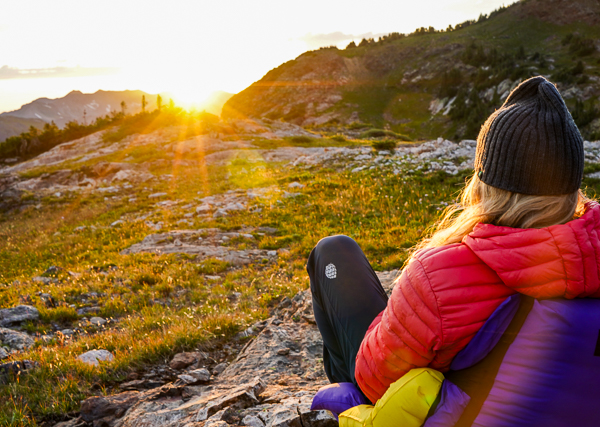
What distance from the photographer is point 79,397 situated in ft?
12.7

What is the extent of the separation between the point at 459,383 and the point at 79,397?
4014mm

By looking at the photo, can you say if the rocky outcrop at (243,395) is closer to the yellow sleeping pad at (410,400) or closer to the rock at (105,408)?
the rock at (105,408)

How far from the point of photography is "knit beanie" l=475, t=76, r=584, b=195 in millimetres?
1701

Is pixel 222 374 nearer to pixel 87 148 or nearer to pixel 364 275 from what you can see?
pixel 364 275

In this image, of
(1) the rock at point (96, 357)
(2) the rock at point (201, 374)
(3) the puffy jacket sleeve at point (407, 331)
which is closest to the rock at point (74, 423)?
(1) the rock at point (96, 357)

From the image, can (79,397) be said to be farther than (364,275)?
Yes

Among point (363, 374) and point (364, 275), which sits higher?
point (364, 275)

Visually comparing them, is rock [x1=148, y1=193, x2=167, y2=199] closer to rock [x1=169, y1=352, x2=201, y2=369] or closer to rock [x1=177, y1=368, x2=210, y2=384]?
→ rock [x1=169, y1=352, x2=201, y2=369]

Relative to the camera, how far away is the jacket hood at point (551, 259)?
143 centimetres

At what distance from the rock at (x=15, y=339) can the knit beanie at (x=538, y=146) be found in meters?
6.28

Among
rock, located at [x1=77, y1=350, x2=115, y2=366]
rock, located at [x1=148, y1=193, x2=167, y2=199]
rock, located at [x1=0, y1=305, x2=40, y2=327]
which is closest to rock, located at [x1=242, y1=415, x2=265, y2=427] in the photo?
rock, located at [x1=77, y1=350, x2=115, y2=366]

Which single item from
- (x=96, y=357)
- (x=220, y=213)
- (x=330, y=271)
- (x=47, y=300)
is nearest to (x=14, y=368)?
(x=96, y=357)

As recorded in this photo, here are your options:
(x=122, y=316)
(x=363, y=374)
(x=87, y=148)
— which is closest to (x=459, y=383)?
(x=363, y=374)

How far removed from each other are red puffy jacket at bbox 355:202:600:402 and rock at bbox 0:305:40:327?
6.87m
